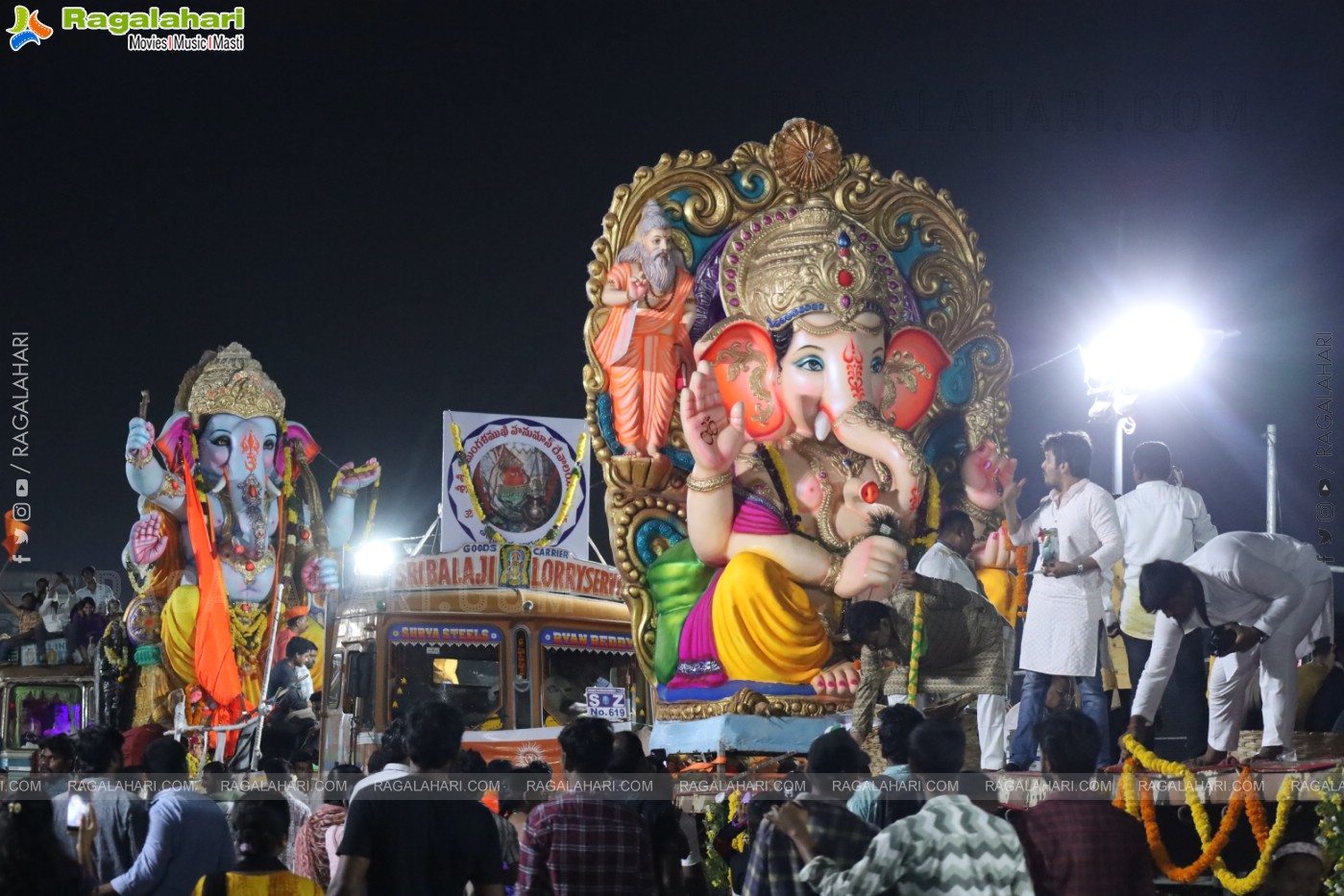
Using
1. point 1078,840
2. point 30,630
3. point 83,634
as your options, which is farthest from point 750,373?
point 30,630

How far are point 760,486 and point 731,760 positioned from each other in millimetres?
1996

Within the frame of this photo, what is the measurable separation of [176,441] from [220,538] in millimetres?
1203

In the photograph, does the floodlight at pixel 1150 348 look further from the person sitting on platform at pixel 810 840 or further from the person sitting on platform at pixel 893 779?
the person sitting on platform at pixel 810 840

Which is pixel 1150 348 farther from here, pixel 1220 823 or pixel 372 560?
pixel 372 560

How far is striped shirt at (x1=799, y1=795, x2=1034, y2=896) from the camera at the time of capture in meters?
3.79

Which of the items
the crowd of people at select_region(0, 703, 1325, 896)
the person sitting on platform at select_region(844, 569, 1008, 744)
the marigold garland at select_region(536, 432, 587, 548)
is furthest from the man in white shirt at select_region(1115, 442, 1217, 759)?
the marigold garland at select_region(536, 432, 587, 548)

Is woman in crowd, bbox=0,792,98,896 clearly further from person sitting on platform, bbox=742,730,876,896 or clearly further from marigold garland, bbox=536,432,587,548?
marigold garland, bbox=536,432,587,548

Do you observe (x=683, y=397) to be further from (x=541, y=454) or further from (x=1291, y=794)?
(x=1291, y=794)

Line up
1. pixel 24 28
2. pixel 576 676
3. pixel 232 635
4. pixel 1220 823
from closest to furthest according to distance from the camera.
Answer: pixel 1220 823, pixel 24 28, pixel 576 676, pixel 232 635

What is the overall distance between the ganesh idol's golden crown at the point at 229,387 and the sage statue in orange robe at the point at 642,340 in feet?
24.5

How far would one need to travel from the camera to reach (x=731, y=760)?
10375 mm

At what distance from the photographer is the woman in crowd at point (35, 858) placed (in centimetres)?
376

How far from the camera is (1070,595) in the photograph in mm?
9008

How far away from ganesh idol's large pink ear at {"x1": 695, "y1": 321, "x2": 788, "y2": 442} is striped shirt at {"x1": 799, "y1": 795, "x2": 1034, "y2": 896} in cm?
740
